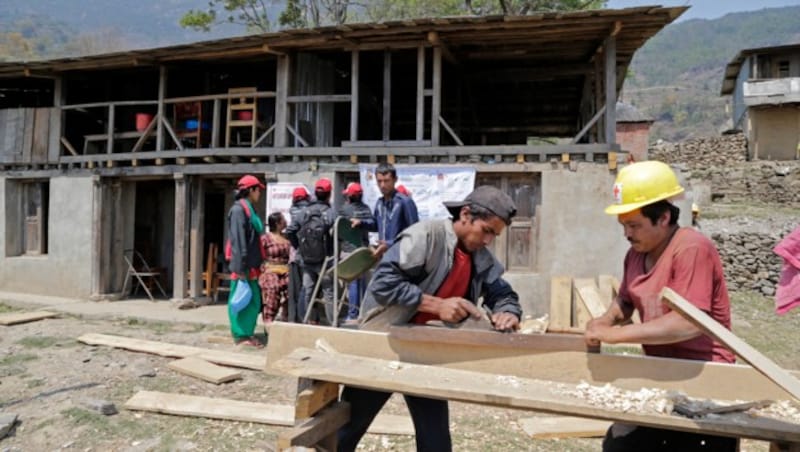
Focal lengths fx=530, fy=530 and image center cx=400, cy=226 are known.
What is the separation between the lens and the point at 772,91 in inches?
930

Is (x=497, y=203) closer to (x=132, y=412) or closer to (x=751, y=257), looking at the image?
(x=132, y=412)

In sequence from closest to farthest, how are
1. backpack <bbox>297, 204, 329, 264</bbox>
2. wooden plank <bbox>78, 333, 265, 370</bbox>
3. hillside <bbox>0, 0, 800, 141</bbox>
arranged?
1. wooden plank <bbox>78, 333, 265, 370</bbox>
2. backpack <bbox>297, 204, 329, 264</bbox>
3. hillside <bbox>0, 0, 800, 141</bbox>

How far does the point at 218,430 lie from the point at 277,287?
9.76 ft

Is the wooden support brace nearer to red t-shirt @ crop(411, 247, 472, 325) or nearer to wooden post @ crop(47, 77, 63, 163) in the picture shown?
red t-shirt @ crop(411, 247, 472, 325)

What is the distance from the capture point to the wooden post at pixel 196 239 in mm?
10492

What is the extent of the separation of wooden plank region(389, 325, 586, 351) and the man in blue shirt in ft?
12.9

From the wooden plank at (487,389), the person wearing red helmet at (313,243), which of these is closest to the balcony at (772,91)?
the person wearing red helmet at (313,243)

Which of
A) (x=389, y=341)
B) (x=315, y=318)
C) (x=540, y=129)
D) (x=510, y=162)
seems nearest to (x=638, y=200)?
(x=389, y=341)

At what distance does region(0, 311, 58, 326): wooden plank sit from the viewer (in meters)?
8.20

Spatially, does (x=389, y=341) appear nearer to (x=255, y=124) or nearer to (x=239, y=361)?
(x=239, y=361)

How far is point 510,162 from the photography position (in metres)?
8.93

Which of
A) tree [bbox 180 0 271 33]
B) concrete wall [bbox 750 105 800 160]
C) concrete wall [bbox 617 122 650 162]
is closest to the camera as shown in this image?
tree [bbox 180 0 271 33]

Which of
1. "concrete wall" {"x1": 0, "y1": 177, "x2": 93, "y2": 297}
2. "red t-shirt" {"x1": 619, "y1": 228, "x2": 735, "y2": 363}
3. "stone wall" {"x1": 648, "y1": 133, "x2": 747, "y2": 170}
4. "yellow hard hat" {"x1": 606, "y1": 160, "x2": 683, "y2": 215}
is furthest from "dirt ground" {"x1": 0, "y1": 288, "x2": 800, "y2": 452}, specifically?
"stone wall" {"x1": 648, "y1": 133, "x2": 747, "y2": 170}

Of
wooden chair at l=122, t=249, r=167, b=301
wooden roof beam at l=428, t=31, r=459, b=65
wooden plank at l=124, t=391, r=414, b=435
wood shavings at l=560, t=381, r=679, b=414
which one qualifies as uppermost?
wooden roof beam at l=428, t=31, r=459, b=65
